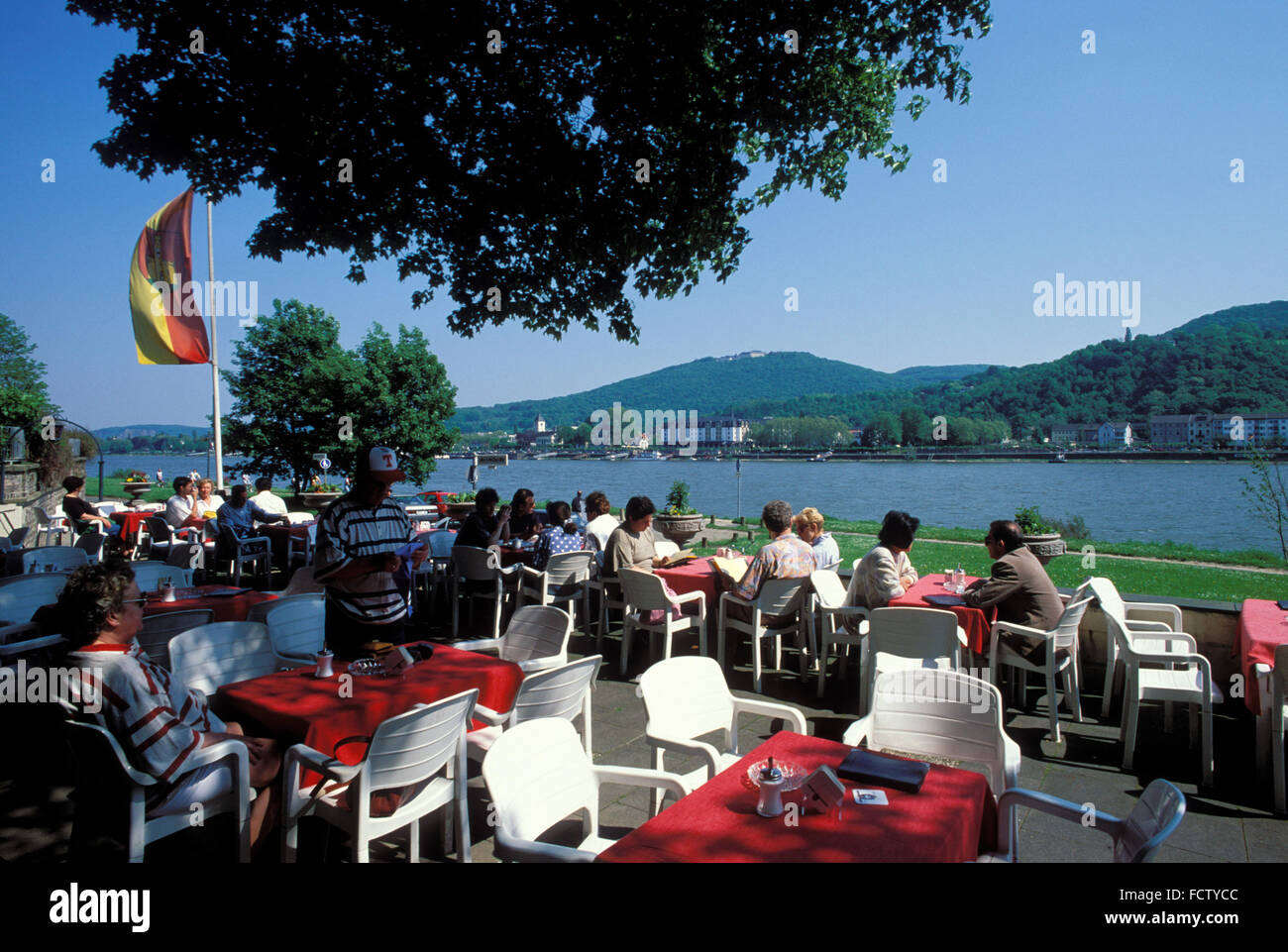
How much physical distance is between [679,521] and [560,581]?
3.29 meters

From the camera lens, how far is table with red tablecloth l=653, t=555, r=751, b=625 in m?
6.23

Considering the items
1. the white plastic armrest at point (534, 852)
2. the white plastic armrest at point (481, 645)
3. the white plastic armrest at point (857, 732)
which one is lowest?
the white plastic armrest at point (481, 645)

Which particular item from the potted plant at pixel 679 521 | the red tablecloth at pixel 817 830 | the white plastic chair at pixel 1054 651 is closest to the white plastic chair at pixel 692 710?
the red tablecloth at pixel 817 830

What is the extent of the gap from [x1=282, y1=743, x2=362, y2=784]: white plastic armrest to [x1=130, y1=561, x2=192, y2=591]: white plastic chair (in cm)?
402

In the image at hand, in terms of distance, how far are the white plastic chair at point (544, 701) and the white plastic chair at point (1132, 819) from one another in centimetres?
177

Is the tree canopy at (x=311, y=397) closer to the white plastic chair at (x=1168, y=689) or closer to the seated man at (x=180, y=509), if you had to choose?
the seated man at (x=180, y=509)

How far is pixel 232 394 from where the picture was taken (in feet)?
Result: 68.7

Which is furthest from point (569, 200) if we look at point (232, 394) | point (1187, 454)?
point (1187, 454)

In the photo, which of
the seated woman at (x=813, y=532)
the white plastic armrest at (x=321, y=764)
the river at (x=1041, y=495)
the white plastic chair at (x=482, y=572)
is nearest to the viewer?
the white plastic armrest at (x=321, y=764)

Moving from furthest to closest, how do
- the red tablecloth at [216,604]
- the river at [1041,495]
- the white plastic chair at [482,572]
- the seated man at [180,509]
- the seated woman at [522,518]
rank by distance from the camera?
the river at [1041,495] → the seated man at [180,509] → the seated woman at [522,518] → the white plastic chair at [482,572] → the red tablecloth at [216,604]

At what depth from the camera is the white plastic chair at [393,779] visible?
8.08 ft
